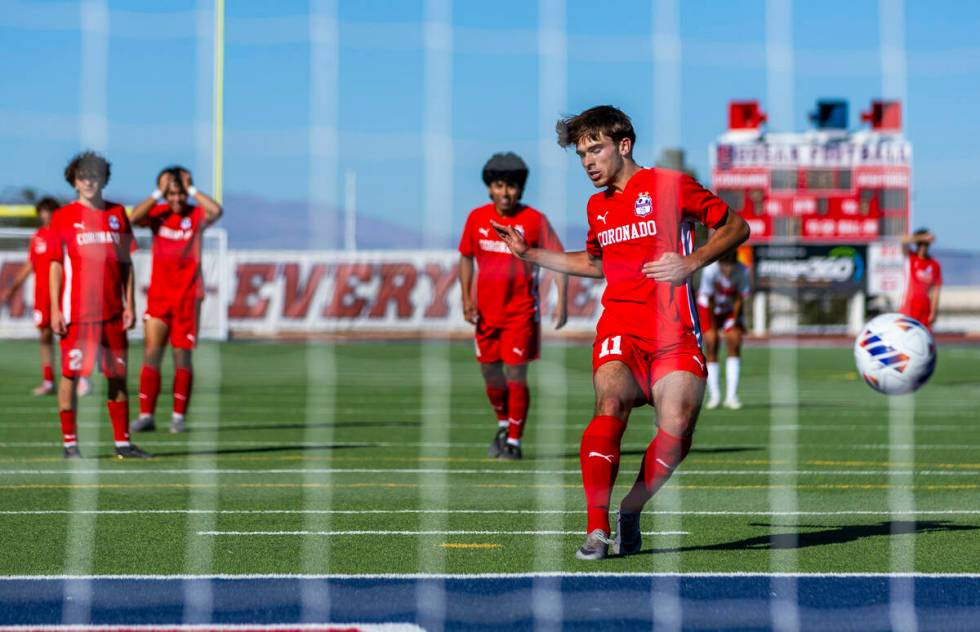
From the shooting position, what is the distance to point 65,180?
34.3 feet

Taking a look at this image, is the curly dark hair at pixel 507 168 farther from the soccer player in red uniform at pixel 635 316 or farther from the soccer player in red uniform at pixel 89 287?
the soccer player in red uniform at pixel 635 316

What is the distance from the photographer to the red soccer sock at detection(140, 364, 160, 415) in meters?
12.8

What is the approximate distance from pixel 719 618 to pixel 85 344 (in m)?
6.33

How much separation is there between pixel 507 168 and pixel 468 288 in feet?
3.47

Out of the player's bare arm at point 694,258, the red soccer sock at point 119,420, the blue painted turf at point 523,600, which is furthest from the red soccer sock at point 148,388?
the player's bare arm at point 694,258

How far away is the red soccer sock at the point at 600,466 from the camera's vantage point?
653 centimetres

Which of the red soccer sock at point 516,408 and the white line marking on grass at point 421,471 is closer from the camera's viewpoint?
the white line marking on grass at point 421,471

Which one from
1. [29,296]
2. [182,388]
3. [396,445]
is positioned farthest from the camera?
[29,296]

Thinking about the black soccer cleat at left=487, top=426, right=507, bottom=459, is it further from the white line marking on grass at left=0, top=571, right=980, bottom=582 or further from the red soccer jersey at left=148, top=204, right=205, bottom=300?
the white line marking on grass at left=0, top=571, right=980, bottom=582

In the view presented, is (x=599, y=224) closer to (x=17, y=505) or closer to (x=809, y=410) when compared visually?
(x=17, y=505)

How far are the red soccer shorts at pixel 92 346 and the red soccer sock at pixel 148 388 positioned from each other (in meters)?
2.04

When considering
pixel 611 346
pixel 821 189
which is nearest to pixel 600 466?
pixel 611 346

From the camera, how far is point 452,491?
9.16 metres

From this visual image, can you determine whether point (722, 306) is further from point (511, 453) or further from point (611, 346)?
point (611, 346)
